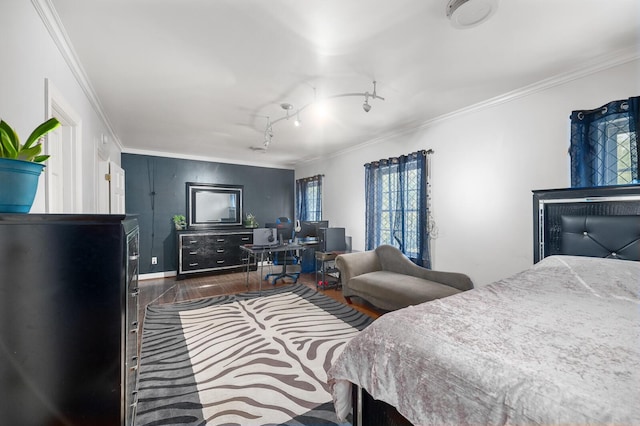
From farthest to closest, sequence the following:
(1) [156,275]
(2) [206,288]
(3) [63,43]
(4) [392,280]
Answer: (1) [156,275] < (2) [206,288] < (4) [392,280] < (3) [63,43]

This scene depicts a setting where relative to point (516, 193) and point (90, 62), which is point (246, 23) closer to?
point (90, 62)

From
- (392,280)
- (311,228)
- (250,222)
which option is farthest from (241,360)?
(250,222)

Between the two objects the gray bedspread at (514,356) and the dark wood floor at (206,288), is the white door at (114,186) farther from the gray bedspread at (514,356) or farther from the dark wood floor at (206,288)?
the gray bedspread at (514,356)

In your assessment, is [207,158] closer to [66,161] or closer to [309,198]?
[309,198]

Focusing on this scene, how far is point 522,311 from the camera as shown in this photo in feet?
4.25

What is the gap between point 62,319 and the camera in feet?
2.64

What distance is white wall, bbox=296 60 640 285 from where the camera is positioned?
2.29 metres

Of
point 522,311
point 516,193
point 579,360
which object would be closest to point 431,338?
point 579,360

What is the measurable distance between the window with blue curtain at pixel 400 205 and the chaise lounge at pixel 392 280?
27 cm

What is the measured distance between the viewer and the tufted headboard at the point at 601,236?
5.58 feet

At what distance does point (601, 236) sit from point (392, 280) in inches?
74.1

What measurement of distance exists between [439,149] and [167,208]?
5185mm

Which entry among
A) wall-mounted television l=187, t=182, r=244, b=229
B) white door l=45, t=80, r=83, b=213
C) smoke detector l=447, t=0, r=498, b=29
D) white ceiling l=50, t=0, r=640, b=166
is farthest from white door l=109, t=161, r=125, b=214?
smoke detector l=447, t=0, r=498, b=29

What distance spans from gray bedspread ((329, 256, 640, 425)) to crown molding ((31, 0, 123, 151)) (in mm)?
2592
